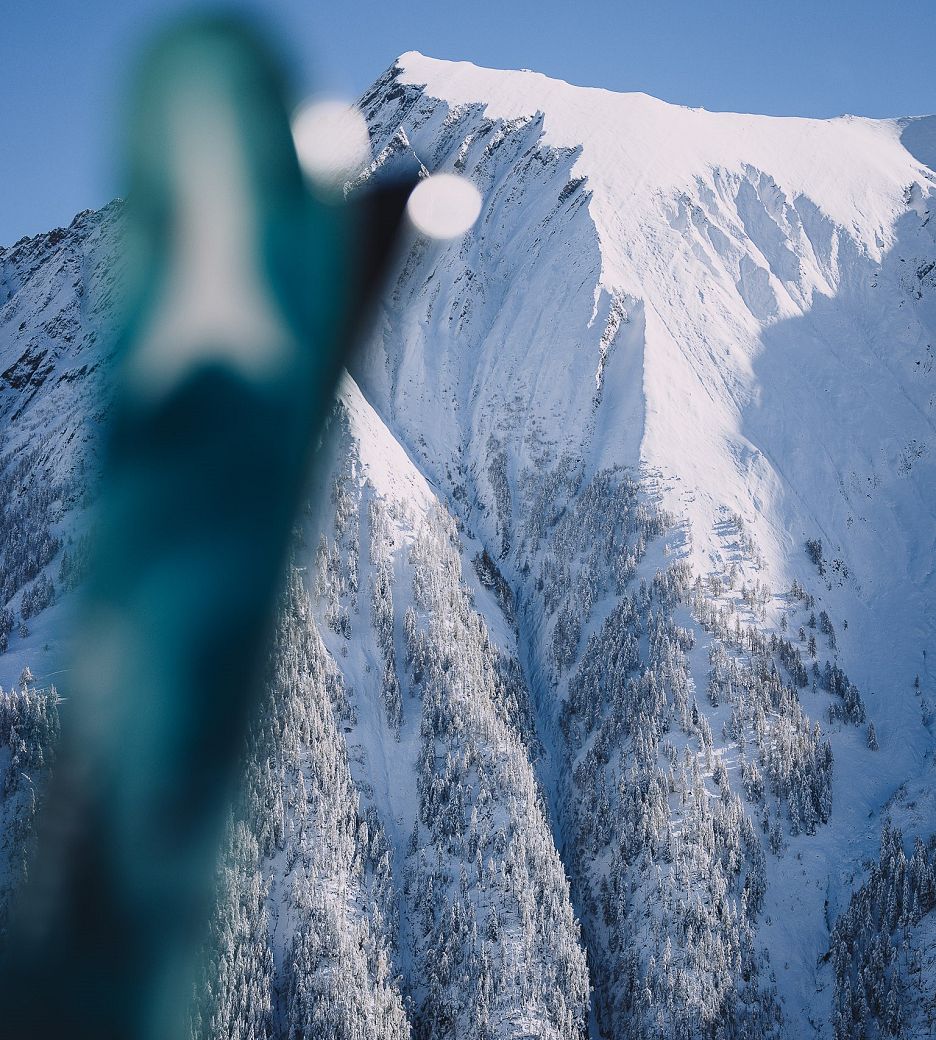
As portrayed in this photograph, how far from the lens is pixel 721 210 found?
15362cm

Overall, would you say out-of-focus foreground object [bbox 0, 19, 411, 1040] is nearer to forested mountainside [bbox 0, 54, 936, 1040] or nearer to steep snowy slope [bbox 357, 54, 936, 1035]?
forested mountainside [bbox 0, 54, 936, 1040]

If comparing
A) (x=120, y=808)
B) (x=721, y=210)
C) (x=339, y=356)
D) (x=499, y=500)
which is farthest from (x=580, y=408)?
(x=120, y=808)

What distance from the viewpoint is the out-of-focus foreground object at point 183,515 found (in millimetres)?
62812

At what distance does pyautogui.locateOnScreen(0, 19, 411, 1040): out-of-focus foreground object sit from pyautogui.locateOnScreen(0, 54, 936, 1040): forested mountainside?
3602mm

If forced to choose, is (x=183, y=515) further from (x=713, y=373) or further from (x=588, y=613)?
(x=713, y=373)

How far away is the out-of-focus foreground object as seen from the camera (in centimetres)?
6281

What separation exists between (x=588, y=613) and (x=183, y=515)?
5339cm

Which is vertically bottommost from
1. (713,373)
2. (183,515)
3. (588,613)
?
(588,613)

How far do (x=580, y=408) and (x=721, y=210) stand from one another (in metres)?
64.0

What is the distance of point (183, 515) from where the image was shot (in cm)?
9388

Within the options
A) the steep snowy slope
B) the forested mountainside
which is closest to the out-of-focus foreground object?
the forested mountainside

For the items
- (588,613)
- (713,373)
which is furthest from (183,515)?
(713,373)

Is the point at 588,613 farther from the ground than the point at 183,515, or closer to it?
closer to it

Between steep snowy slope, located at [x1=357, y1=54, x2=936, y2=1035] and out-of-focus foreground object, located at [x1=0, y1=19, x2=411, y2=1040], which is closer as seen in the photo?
out-of-focus foreground object, located at [x1=0, y1=19, x2=411, y2=1040]
